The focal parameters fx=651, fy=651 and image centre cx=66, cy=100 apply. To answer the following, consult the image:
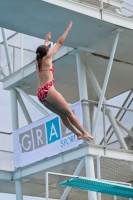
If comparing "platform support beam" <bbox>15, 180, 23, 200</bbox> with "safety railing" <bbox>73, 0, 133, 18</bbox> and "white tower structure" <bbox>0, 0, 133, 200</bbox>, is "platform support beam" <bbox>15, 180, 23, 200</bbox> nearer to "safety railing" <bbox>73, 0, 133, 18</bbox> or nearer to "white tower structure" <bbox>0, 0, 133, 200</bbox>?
"white tower structure" <bbox>0, 0, 133, 200</bbox>

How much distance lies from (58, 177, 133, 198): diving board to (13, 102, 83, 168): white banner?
6.51 m

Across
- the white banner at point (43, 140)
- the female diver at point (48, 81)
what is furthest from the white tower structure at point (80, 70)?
the female diver at point (48, 81)

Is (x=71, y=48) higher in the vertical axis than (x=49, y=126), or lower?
higher

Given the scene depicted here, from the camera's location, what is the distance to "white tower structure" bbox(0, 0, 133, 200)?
22.1m

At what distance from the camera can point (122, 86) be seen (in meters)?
29.0

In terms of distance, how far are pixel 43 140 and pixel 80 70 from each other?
3.10 m

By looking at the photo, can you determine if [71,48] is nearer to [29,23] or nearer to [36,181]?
[29,23]

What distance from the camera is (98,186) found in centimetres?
1628

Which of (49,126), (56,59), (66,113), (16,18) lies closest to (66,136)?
(49,126)

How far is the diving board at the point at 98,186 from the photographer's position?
50.3 feet

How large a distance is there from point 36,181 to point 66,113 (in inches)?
662

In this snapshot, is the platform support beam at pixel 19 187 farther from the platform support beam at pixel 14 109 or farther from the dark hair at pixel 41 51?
the dark hair at pixel 41 51

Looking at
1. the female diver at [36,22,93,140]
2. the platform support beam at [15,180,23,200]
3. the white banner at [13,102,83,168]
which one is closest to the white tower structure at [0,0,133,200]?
the platform support beam at [15,180,23,200]

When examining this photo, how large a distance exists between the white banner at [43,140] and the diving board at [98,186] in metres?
6.51
